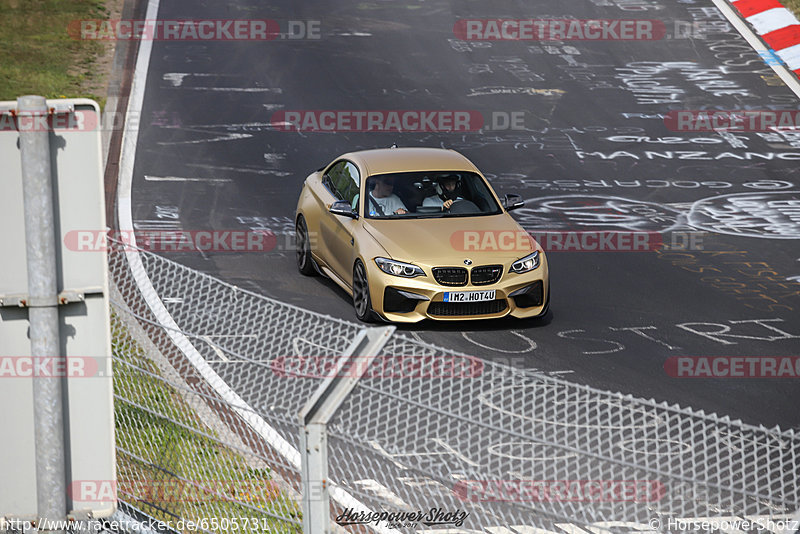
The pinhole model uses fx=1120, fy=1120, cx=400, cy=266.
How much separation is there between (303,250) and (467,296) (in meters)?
2.91

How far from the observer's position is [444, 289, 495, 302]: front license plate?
37.6 feet

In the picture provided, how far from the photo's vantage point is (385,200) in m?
12.6

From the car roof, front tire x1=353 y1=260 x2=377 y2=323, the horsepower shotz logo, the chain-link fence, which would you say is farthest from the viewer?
the car roof

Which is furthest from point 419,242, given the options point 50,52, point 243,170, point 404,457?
point 50,52

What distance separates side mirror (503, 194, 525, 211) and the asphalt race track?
1.19 m

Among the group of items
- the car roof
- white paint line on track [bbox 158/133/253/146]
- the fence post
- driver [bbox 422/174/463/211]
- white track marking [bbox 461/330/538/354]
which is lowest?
white track marking [bbox 461/330/538/354]

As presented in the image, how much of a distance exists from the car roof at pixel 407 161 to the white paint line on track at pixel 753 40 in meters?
12.5

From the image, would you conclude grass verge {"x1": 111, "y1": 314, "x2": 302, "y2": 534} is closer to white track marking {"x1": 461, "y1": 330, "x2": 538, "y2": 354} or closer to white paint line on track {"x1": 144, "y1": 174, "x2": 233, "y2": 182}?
white track marking {"x1": 461, "y1": 330, "x2": 538, "y2": 354}

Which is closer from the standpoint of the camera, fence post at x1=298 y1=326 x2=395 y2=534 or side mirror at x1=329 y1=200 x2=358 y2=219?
fence post at x1=298 y1=326 x2=395 y2=534

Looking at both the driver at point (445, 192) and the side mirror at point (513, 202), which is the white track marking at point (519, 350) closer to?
the side mirror at point (513, 202)

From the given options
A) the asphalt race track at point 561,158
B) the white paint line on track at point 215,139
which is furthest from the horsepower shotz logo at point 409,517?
the white paint line on track at point 215,139

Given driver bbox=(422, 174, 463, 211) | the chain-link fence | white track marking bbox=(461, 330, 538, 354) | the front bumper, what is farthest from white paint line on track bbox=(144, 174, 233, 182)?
the chain-link fence

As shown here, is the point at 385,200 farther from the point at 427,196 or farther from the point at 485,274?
the point at 485,274

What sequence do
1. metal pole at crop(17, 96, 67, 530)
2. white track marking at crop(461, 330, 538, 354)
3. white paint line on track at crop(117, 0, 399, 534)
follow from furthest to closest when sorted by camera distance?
white track marking at crop(461, 330, 538, 354) < white paint line on track at crop(117, 0, 399, 534) < metal pole at crop(17, 96, 67, 530)
